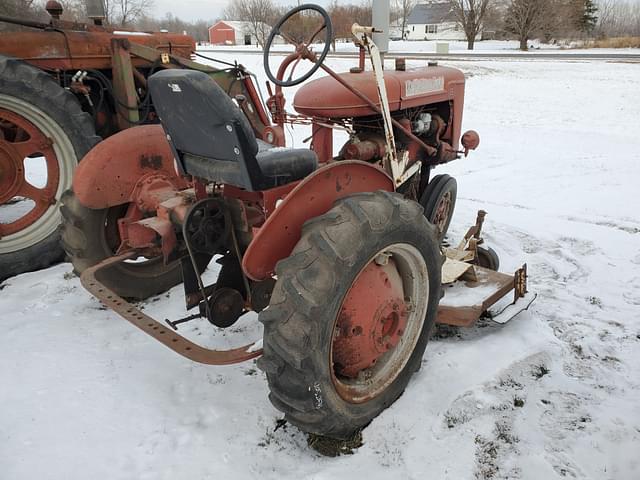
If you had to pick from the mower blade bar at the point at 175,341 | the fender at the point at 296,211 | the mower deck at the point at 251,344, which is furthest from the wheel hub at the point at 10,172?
the fender at the point at 296,211

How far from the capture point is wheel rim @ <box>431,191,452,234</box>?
3.93 m

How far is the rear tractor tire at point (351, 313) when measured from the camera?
5.84 ft

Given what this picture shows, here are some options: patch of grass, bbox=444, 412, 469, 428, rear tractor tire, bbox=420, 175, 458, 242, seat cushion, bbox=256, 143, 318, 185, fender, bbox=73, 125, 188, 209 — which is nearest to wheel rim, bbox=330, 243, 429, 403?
patch of grass, bbox=444, 412, 469, 428

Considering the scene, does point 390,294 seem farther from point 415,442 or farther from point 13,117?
point 13,117

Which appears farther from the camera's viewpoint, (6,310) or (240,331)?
(6,310)

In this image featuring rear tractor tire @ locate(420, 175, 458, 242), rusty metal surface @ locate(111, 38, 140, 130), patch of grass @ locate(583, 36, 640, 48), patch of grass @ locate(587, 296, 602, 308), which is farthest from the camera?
patch of grass @ locate(583, 36, 640, 48)

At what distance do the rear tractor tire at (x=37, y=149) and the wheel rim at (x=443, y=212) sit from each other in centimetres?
264

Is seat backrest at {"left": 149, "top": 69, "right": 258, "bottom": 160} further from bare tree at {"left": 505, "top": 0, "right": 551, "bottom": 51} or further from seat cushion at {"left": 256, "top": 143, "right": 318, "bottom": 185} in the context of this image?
bare tree at {"left": 505, "top": 0, "right": 551, "bottom": 51}

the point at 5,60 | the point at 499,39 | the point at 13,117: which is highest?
→ the point at 499,39

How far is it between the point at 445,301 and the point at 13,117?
10.6 feet

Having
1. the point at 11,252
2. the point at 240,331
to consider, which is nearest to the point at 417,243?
the point at 240,331

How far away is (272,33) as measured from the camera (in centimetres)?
306

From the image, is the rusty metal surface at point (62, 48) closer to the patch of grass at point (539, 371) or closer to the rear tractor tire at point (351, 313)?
the rear tractor tire at point (351, 313)

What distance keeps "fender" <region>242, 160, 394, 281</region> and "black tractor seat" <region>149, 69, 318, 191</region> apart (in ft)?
0.59
